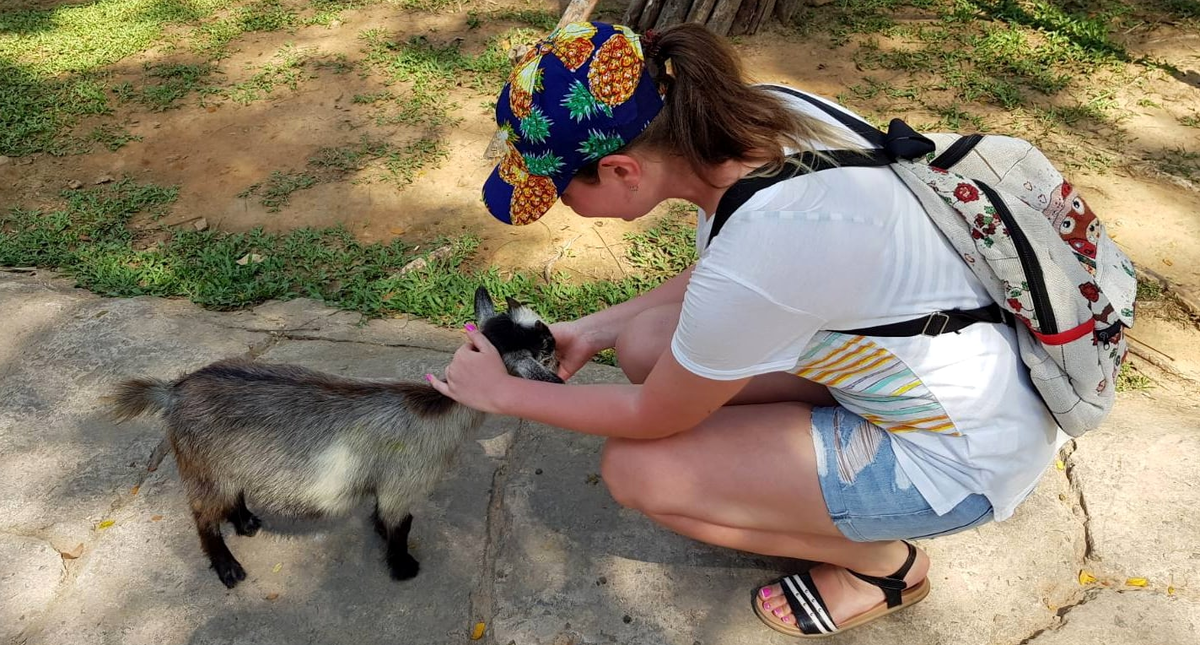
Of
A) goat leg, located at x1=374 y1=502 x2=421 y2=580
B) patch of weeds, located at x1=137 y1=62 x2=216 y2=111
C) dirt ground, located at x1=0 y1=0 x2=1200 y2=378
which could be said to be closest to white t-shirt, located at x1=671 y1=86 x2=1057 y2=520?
goat leg, located at x1=374 y1=502 x2=421 y2=580

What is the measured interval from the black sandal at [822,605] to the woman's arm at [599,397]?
0.68 meters

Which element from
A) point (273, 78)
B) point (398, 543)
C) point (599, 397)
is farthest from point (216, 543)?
point (273, 78)

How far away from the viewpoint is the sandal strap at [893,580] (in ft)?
7.23

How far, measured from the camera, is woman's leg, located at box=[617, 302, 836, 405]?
7.14 feet

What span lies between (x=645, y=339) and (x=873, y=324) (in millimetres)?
869

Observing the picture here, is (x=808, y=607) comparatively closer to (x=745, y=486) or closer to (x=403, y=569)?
(x=745, y=486)

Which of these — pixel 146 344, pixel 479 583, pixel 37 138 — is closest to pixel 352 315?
pixel 146 344

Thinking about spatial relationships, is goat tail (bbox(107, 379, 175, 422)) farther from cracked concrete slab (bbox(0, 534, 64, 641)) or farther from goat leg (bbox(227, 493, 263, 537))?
cracked concrete slab (bbox(0, 534, 64, 641))

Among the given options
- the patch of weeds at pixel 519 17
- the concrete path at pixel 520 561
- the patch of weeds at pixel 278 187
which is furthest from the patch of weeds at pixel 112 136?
the concrete path at pixel 520 561

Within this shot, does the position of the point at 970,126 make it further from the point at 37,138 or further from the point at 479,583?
the point at 37,138

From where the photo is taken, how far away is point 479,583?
237 centimetres

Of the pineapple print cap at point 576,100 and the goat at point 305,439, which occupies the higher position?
the pineapple print cap at point 576,100

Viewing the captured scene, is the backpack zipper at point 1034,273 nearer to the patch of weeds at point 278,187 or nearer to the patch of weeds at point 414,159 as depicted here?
the patch of weeds at point 414,159

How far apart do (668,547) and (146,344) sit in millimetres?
2210
